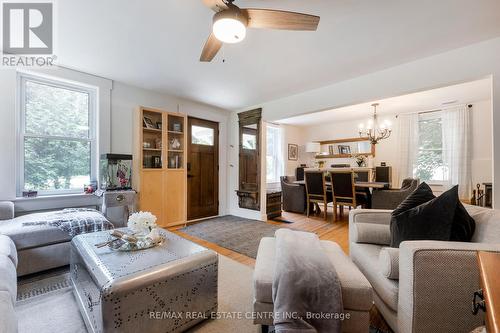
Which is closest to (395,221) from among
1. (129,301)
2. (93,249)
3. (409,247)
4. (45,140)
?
(409,247)

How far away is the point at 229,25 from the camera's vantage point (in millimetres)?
1510

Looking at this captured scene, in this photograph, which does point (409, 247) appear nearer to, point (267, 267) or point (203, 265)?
point (267, 267)

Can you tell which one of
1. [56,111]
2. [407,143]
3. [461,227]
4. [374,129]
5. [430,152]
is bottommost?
[461,227]

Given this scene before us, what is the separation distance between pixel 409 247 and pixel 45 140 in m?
4.12

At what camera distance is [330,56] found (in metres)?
2.53

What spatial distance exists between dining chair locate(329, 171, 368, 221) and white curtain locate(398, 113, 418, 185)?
214 centimetres

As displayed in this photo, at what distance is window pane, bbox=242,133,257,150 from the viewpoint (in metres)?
4.61

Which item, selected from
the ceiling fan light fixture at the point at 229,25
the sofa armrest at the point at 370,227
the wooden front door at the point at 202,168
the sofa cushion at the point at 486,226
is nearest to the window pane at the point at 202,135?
the wooden front door at the point at 202,168

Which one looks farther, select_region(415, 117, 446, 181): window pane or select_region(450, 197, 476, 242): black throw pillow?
select_region(415, 117, 446, 181): window pane

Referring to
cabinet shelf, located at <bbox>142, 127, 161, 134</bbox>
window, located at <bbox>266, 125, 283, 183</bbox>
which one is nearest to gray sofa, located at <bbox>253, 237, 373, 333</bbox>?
cabinet shelf, located at <bbox>142, 127, 161, 134</bbox>

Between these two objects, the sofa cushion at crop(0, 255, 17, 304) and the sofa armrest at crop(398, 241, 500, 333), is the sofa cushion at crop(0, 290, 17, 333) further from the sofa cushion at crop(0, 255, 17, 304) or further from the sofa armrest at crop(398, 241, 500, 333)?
the sofa armrest at crop(398, 241, 500, 333)

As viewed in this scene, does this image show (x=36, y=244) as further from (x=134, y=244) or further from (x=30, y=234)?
(x=134, y=244)

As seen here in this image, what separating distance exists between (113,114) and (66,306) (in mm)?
2691

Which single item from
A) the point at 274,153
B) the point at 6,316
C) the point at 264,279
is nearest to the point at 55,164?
the point at 6,316
